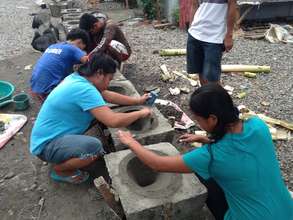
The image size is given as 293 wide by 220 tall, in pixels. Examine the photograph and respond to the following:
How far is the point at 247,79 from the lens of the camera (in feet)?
20.1

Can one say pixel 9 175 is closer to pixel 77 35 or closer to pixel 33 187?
pixel 33 187

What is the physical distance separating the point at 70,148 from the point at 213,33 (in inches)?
92.7

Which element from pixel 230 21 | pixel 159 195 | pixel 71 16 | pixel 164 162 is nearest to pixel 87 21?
pixel 230 21

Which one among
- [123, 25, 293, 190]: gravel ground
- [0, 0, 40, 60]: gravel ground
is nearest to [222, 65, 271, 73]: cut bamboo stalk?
[123, 25, 293, 190]: gravel ground

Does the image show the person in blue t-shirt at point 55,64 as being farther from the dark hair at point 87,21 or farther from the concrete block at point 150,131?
the concrete block at point 150,131

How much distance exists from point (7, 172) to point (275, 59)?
5.69m

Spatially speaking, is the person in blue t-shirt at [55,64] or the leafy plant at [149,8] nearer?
the person in blue t-shirt at [55,64]

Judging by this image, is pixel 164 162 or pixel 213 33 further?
pixel 213 33

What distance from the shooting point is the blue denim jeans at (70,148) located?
3385 mm

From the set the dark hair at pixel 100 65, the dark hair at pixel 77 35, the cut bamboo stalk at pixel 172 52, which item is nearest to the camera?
the dark hair at pixel 100 65

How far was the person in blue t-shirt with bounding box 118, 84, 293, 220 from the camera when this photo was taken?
212 centimetres

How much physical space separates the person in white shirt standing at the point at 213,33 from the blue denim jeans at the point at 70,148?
75.8 inches

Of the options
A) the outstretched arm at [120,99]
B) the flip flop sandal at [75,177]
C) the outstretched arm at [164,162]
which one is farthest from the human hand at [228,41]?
the flip flop sandal at [75,177]

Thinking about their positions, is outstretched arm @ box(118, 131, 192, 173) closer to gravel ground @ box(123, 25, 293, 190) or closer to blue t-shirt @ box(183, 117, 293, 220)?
blue t-shirt @ box(183, 117, 293, 220)
